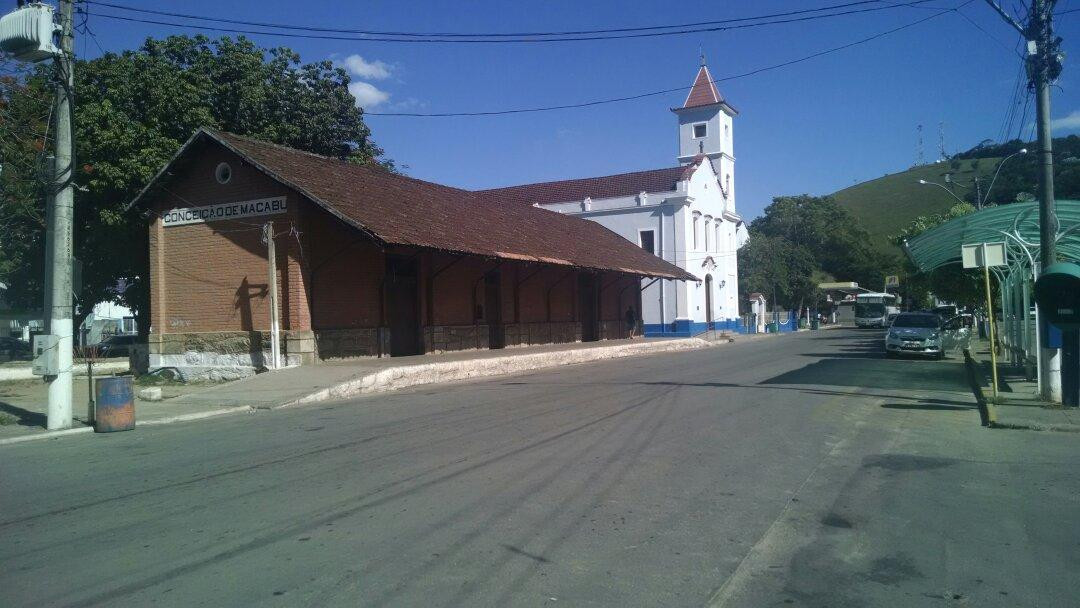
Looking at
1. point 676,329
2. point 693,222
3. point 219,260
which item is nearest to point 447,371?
point 219,260

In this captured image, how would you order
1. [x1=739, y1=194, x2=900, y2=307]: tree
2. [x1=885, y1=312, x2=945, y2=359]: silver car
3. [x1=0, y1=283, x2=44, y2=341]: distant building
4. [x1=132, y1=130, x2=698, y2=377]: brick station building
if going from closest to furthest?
[x1=132, y1=130, x2=698, y2=377]: brick station building, [x1=885, y1=312, x2=945, y2=359]: silver car, [x1=0, y1=283, x2=44, y2=341]: distant building, [x1=739, y1=194, x2=900, y2=307]: tree

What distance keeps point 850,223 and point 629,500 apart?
9962cm

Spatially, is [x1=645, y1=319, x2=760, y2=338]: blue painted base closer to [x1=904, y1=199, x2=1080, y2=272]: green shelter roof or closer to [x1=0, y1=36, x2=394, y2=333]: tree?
[x1=0, y1=36, x2=394, y2=333]: tree

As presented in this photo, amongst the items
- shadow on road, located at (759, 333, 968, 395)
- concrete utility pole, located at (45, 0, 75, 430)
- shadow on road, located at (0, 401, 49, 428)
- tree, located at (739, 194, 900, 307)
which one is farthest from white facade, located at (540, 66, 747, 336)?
tree, located at (739, 194, 900, 307)

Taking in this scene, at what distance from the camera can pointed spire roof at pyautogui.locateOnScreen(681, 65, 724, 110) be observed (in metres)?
53.4

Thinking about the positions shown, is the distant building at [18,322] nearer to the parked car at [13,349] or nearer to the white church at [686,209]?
the parked car at [13,349]

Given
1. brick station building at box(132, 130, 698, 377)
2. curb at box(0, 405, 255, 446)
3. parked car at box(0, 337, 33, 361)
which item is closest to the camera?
curb at box(0, 405, 255, 446)

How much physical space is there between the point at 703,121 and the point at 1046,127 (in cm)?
4316

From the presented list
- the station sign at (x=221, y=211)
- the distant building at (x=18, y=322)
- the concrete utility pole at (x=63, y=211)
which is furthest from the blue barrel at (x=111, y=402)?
the distant building at (x=18, y=322)

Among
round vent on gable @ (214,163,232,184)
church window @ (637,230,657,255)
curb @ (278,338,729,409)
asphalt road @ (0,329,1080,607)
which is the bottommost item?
asphalt road @ (0,329,1080,607)

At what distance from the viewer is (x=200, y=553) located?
5508 mm

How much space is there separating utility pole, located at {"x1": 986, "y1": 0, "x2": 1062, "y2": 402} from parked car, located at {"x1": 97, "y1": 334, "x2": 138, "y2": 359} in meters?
34.4

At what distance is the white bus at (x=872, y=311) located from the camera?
209ft

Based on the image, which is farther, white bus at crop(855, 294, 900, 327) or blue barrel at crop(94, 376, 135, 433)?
white bus at crop(855, 294, 900, 327)
